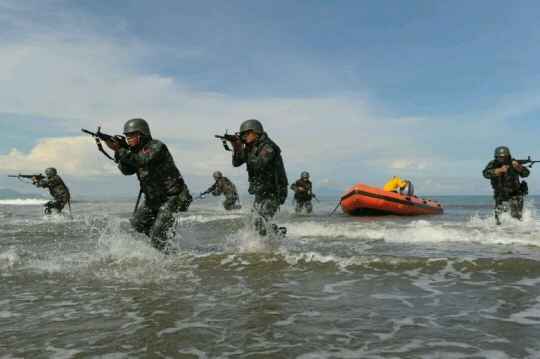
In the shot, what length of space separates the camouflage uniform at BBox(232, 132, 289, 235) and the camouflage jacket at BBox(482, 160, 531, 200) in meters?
6.50

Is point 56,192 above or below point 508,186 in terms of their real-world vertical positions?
below

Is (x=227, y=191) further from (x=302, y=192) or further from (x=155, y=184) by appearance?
(x=155, y=184)

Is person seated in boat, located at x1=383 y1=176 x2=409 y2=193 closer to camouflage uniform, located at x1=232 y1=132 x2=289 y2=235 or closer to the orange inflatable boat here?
the orange inflatable boat

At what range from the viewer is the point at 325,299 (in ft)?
14.6

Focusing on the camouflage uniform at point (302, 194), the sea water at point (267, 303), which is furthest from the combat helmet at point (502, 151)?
the camouflage uniform at point (302, 194)

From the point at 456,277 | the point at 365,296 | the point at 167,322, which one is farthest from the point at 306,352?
the point at 456,277

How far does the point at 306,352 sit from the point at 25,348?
1973 mm

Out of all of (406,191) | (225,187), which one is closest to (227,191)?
(225,187)

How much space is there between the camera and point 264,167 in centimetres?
721

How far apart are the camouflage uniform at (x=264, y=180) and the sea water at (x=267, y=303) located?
47 cm

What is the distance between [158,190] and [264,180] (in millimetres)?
1810

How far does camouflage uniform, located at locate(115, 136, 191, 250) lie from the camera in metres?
6.56

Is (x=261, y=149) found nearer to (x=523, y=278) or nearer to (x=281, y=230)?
(x=281, y=230)

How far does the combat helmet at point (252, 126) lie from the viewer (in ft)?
24.2
